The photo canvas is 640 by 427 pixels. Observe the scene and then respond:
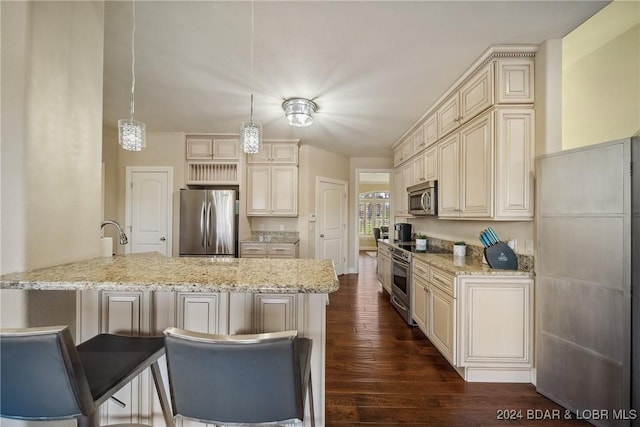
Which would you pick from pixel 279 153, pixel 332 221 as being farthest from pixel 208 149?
pixel 332 221

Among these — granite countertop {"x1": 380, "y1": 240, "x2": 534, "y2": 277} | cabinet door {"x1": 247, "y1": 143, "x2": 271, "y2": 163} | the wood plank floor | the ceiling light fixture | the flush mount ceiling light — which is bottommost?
the wood plank floor

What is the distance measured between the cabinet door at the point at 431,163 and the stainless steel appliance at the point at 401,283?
0.99 m

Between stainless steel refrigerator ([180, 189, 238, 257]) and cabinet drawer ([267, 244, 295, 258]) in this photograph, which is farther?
cabinet drawer ([267, 244, 295, 258])

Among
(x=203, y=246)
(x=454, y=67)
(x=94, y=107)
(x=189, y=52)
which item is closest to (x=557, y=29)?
(x=454, y=67)

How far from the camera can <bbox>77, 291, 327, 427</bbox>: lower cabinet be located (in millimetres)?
1332

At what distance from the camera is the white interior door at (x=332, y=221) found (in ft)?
16.6

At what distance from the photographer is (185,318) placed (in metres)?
1.36

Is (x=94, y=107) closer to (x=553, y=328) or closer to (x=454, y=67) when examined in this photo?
(x=454, y=67)

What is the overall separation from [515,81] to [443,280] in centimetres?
173

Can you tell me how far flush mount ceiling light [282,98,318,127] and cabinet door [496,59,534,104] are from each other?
180 centimetres

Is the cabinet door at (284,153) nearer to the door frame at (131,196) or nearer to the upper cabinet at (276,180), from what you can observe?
the upper cabinet at (276,180)

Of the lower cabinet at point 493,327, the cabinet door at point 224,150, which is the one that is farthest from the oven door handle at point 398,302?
the cabinet door at point 224,150

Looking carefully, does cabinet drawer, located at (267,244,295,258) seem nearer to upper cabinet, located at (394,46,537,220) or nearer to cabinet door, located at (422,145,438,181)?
cabinet door, located at (422,145,438,181)

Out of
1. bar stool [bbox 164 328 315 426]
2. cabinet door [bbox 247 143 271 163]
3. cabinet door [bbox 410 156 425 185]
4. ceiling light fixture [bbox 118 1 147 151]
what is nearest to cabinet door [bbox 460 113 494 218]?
cabinet door [bbox 410 156 425 185]
